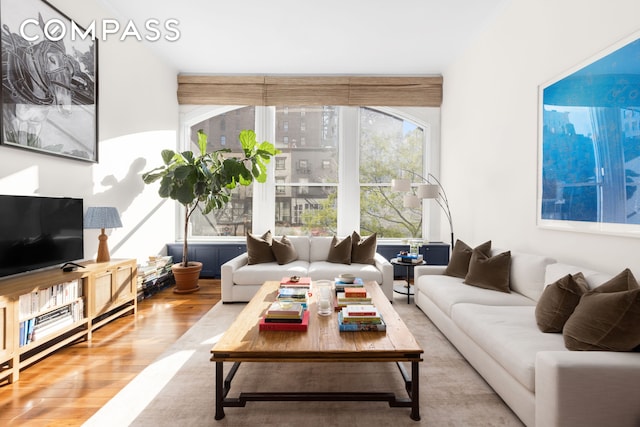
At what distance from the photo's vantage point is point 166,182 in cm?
432

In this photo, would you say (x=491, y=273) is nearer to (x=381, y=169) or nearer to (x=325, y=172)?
(x=381, y=169)

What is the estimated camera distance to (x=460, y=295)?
9.61ft

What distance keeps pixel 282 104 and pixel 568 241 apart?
4.29 m

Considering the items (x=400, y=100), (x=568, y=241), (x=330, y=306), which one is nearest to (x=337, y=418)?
(x=330, y=306)

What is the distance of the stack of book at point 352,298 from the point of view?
2668 millimetres

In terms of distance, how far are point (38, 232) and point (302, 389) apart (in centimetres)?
242

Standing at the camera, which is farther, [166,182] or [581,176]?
[166,182]

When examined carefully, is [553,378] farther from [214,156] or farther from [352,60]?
[352,60]

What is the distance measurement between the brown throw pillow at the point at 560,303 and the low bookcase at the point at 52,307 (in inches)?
134

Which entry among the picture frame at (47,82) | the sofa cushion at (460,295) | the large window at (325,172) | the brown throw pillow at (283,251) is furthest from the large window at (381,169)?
the picture frame at (47,82)

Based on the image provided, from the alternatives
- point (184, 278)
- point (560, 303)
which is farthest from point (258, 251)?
point (560, 303)

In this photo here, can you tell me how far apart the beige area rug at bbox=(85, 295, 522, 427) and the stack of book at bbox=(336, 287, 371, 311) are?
44 centimetres

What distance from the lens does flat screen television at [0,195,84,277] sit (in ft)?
8.14

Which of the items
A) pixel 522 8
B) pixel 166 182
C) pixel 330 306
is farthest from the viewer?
pixel 166 182
